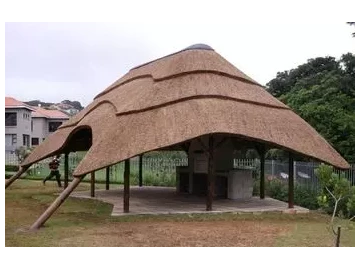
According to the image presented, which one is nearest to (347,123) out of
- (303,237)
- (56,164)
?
(303,237)

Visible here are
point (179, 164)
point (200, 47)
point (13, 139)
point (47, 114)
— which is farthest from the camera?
point (47, 114)

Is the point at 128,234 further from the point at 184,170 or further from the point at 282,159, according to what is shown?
the point at 282,159

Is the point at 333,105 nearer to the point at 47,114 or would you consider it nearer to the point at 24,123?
the point at 24,123

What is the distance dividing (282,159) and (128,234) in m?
20.4

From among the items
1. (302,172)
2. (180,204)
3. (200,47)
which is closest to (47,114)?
(200,47)

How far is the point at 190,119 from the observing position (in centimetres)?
1546

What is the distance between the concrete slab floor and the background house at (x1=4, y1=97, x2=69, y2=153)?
2988cm

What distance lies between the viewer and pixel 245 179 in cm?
2008

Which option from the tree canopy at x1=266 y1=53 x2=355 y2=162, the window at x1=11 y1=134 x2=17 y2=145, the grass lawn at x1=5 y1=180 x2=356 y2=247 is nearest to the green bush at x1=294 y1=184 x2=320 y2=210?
the grass lawn at x1=5 y1=180 x2=356 y2=247

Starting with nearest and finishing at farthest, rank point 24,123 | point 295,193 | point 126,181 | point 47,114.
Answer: point 126,181
point 295,193
point 24,123
point 47,114

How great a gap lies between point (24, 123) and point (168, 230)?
43527mm

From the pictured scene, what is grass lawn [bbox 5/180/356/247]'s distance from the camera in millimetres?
11242

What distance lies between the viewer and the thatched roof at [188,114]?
14.9m

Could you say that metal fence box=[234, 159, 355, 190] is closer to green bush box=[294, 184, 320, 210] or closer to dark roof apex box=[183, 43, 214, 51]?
green bush box=[294, 184, 320, 210]
